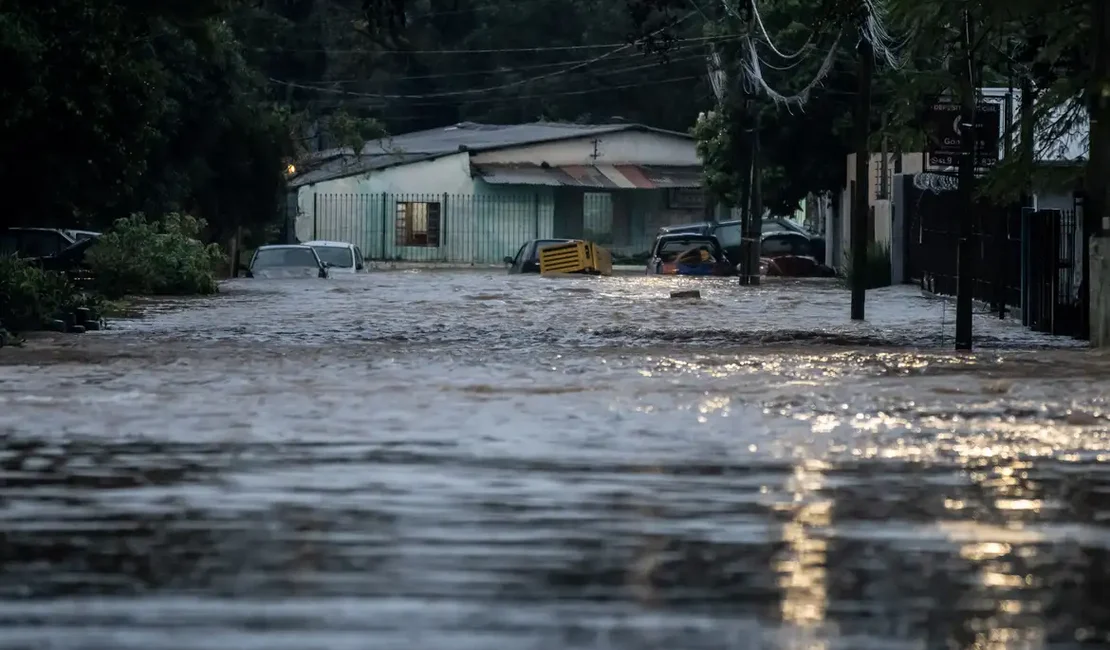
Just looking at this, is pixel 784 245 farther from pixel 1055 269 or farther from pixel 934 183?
pixel 1055 269

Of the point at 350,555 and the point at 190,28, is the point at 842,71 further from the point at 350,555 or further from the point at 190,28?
the point at 350,555

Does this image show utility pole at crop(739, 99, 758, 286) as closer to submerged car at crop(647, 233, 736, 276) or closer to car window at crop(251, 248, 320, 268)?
submerged car at crop(647, 233, 736, 276)

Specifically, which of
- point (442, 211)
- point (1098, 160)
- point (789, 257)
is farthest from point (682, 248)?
point (1098, 160)

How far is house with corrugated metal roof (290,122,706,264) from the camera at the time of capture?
69.2 metres

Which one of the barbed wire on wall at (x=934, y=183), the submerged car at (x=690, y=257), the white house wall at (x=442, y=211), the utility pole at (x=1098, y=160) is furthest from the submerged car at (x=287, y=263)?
the utility pole at (x=1098, y=160)

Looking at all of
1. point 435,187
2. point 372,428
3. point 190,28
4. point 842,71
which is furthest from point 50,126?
point 435,187

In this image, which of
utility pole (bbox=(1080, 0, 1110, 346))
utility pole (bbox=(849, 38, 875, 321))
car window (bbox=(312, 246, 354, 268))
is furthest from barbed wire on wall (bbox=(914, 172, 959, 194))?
car window (bbox=(312, 246, 354, 268))

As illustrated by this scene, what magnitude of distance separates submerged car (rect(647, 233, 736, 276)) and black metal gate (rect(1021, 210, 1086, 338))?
26.3 m

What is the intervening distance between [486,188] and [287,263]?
24978 mm

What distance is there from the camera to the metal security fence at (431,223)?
→ 70.4m

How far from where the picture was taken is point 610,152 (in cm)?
7025

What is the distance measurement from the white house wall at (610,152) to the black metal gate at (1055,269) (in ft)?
145

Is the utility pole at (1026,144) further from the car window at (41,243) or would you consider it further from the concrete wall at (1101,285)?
the car window at (41,243)

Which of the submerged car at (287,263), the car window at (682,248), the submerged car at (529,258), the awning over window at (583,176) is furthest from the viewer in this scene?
the awning over window at (583,176)
